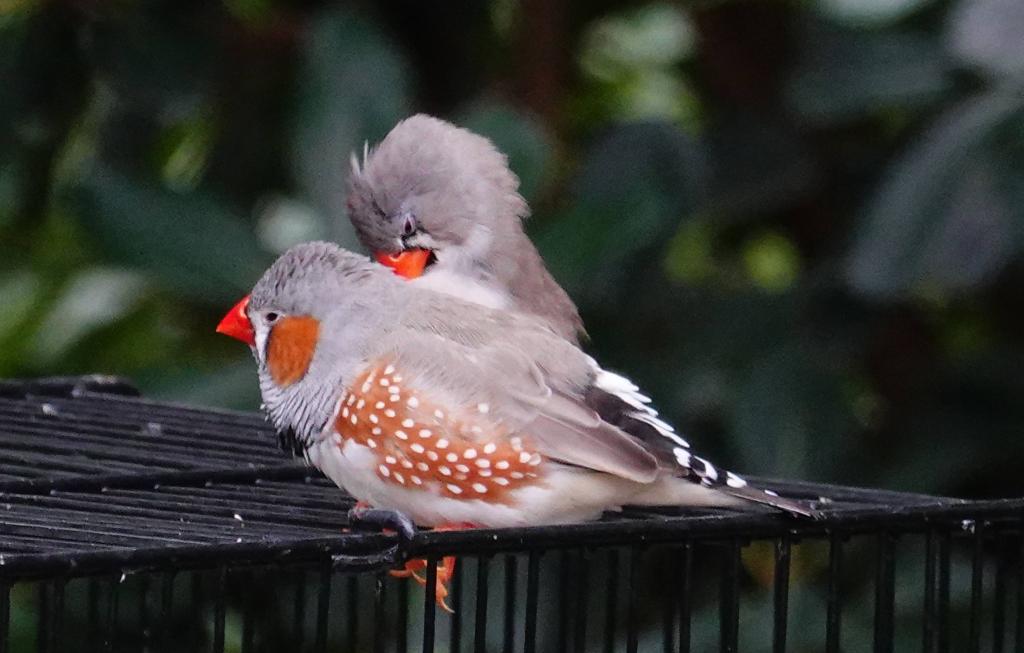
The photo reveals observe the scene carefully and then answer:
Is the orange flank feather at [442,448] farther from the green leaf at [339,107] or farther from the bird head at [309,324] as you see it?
the green leaf at [339,107]

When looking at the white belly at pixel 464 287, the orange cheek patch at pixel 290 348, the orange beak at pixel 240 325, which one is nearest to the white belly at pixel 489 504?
the orange cheek patch at pixel 290 348

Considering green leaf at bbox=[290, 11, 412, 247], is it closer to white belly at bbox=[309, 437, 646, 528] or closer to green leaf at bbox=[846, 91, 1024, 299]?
green leaf at bbox=[846, 91, 1024, 299]

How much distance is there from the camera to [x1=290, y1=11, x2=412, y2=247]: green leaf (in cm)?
375

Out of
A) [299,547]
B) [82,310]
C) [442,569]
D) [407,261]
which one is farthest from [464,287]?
[299,547]

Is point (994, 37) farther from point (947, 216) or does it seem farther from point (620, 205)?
point (620, 205)

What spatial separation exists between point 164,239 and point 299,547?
6.30 feet

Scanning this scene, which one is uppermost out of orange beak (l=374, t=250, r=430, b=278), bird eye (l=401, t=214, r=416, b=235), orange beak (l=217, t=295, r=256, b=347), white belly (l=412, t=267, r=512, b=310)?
bird eye (l=401, t=214, r=416, b=235)

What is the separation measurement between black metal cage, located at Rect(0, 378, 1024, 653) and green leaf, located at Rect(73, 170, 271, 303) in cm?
A: 42

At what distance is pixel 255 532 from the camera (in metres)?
2.11

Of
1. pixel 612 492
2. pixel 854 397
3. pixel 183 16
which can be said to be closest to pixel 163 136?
pixel 183 16

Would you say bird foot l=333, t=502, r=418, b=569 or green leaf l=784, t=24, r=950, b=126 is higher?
Answer: green leaf l=784, t=24, r=950, b=126

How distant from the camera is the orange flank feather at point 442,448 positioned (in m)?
2.31

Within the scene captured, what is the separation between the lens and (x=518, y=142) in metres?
3.70

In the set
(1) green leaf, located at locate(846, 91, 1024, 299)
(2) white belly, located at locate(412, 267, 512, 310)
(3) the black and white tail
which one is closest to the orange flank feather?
(3) the black and white tail
